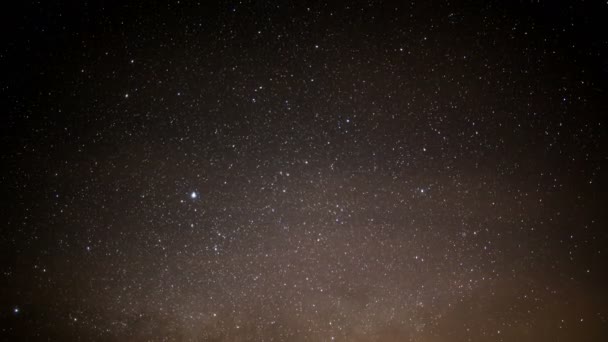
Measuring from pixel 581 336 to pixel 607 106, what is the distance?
2.77 metres

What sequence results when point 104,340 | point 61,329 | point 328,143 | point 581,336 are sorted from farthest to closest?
point 581,336
point 61,329
point 104,340
point 328,143

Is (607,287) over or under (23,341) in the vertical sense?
over

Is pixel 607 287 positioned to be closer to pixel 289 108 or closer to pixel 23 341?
pixel 289 108

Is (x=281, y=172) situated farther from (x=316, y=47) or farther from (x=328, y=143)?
(x=316, y=47)

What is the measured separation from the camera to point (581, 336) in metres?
4.15

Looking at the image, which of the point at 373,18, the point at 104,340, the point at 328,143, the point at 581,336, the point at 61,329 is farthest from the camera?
the point at 581,336

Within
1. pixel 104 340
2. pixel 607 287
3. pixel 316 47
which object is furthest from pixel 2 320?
pixel 607 287

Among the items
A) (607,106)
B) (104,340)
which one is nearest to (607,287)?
(607,106)

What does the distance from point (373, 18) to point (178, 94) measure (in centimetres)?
174

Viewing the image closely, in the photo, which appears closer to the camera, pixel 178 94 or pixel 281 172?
pixel 178 94

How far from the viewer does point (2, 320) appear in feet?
11.8

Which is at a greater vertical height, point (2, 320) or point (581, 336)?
point (2, 320)

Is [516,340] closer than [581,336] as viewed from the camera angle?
Yes

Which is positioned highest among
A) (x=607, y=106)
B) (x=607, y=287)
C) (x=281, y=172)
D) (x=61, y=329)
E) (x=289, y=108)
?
(x=607, y=106)
